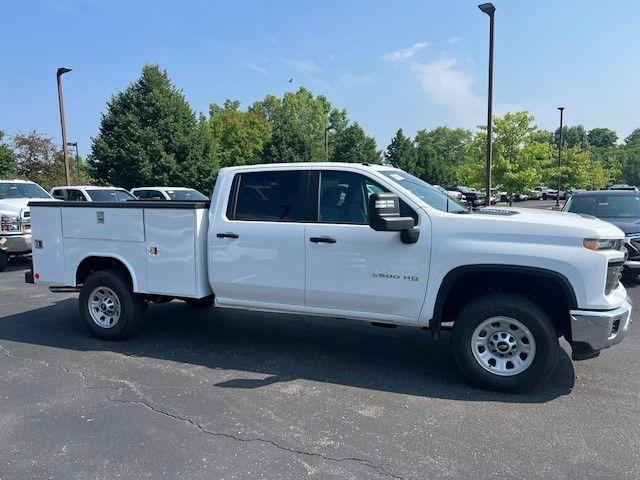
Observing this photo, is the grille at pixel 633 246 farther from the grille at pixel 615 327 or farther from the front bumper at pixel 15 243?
the front bumper at pixel 15 243

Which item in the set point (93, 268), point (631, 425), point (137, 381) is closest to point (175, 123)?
point (93, 268)

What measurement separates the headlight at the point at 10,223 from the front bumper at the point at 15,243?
0.16 metres

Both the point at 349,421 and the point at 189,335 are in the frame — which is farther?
the point at 189,335

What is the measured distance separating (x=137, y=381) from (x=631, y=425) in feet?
13.5

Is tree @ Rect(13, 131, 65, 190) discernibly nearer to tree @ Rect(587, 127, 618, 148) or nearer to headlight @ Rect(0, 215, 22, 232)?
headlight @ Rect(0, 215, 22, 232)

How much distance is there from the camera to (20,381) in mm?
4531

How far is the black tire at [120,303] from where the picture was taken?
554 centimetres

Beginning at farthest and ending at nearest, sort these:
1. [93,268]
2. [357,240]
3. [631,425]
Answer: [93,268] → [357,240] → [631,425]

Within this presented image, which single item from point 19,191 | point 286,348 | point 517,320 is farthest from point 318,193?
point 19,191

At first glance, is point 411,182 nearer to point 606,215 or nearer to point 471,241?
point 471,241

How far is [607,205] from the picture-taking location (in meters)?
9.30

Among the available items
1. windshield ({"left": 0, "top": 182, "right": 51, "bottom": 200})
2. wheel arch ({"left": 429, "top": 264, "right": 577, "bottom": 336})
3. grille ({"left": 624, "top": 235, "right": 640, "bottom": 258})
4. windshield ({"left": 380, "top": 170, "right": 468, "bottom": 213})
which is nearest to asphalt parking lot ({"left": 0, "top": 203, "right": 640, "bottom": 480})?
wheel arch ({"left": 429, "top": 264, "right": 577, "bottom": 336})

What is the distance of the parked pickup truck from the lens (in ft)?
12.9

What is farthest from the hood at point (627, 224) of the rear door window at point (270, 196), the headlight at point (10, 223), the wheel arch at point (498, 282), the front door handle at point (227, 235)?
the headlight at point (10, 223)
